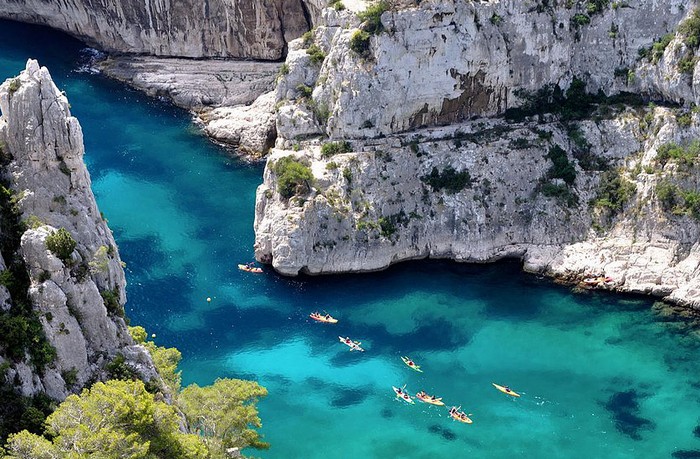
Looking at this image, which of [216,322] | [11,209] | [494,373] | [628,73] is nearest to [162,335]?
[216,322]

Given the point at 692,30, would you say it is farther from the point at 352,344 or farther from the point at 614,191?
the point at 352,344

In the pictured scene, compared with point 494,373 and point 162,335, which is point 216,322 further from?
point 494,373

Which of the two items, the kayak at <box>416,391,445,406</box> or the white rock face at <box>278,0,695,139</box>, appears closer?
the kayak at <box>416,391,445,406</box>

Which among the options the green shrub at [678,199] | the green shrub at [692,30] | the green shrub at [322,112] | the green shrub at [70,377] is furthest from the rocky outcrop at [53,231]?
the green shrub at [692,30]

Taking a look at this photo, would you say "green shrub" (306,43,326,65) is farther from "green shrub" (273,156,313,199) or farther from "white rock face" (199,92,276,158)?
"white rock face" (199,92,276,158)

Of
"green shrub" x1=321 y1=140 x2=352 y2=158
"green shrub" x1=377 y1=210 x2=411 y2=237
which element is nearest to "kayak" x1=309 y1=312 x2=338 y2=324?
"green shrub" x1=377 y1=210 x2=411 y2=237

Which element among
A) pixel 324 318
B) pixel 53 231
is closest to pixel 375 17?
pixel 324 318
